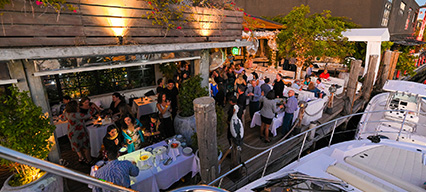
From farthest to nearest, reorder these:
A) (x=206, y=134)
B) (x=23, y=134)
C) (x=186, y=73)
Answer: (x=186, y=73) < (x=206, y=134) < (x=23, y=134)

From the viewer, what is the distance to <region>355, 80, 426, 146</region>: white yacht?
7324mm

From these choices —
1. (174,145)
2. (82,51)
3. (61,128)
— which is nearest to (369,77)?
(174,145)

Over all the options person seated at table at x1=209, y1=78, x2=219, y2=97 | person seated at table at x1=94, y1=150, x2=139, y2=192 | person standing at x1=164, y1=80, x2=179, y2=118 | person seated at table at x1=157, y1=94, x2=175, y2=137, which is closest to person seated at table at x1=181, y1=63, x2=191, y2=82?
person seated at table at x1=209, y1=78, x2=219, y2=97

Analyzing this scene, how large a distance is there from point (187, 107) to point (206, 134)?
2406 mm

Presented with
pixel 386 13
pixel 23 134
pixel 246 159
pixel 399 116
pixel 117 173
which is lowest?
pixel 246 159

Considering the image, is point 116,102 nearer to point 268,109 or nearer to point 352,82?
point 268,109

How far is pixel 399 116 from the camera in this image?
8070 mm

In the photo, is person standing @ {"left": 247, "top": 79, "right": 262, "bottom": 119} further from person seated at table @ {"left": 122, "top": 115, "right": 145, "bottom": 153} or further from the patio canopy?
the patio canopy

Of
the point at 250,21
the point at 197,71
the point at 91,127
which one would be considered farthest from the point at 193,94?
the point at 250,21

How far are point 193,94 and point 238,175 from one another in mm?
2732

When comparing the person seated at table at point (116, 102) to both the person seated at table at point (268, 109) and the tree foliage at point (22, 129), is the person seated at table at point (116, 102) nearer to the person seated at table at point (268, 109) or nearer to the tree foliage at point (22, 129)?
the tree foliage at point (22, 129)

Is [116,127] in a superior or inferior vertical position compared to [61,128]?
superior

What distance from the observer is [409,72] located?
17453mm

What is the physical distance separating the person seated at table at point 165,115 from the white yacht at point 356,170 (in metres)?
3.43
